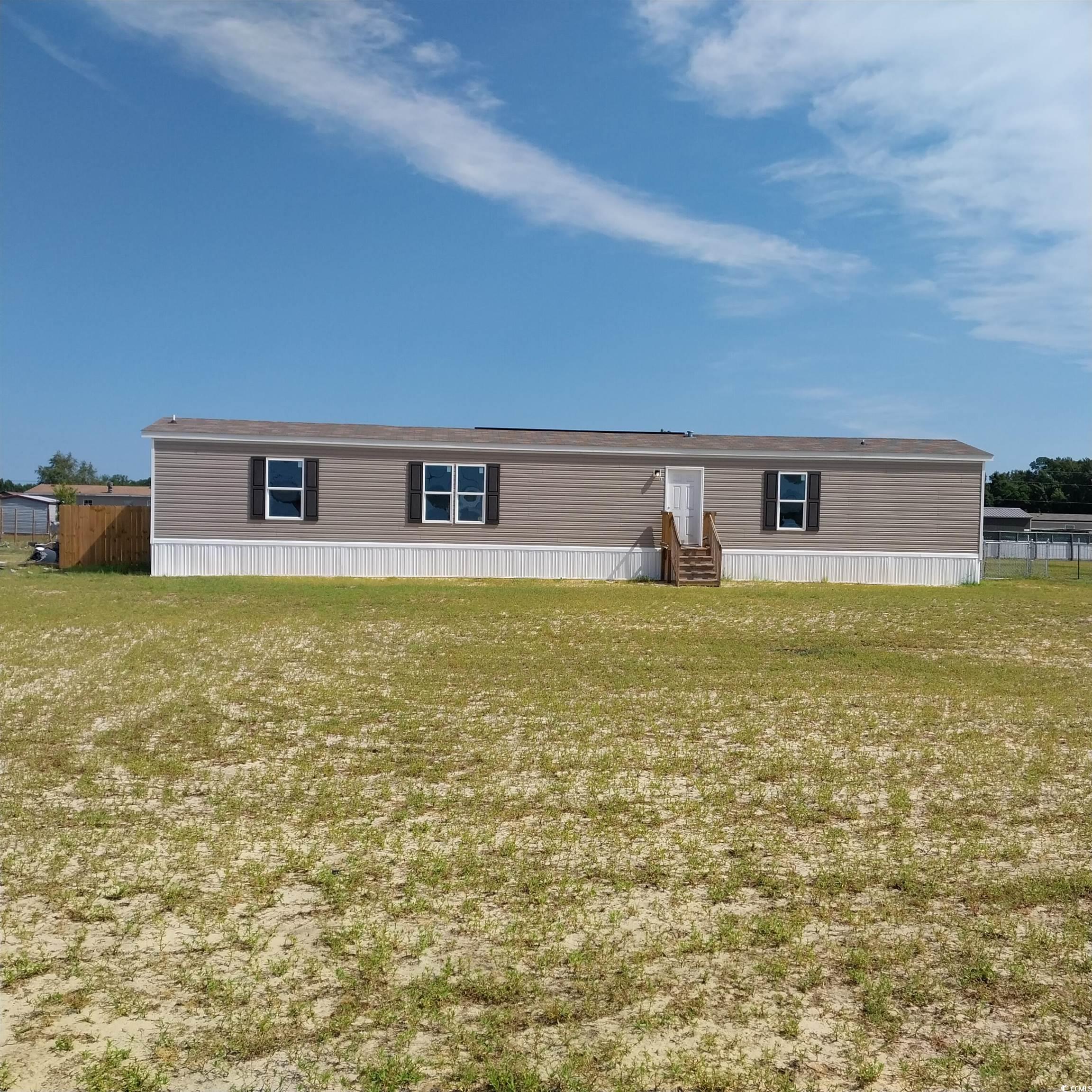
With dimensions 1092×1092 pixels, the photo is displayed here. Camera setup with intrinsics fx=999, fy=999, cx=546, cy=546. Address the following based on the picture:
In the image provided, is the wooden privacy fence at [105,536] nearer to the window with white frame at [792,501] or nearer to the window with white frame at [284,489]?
the window with white frame at [284,489]

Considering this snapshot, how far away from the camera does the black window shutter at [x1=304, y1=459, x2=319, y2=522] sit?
849 inches

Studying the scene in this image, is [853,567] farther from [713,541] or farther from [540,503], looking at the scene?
[540,503]

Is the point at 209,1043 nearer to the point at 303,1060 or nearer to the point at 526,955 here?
the point at 303,1060

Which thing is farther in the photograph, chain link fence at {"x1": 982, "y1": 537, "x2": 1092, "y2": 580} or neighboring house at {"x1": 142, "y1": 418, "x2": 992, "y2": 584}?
chain link fence at {"x1": 982, "y1": 537, "x2": 1092, "y2": 580}

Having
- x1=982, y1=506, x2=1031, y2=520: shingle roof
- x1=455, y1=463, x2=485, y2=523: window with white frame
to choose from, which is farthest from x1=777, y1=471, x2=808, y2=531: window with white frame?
x1=982, y1=506, x2=1031, y2=520: shingle roof

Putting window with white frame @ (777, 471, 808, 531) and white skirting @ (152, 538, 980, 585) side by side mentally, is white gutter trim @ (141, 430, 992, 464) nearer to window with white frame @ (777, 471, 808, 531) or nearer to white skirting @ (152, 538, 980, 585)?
window with white frame @ (777, 471, 808, 531)

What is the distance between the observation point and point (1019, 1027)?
3312 millimetres

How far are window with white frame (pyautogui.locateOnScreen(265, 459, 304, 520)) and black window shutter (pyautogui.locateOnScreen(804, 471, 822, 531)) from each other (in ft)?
37.4

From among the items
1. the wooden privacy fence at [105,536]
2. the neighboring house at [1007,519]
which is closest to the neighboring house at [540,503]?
the wooden privacy fence at [105,536]

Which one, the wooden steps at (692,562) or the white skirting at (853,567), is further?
the white skirting at (853,567)

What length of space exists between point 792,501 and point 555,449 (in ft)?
18.6

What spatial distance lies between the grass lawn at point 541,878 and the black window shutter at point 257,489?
37.9 ft

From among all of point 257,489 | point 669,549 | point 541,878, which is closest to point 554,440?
point 669,549

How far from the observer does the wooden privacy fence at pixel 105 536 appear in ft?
75.7
